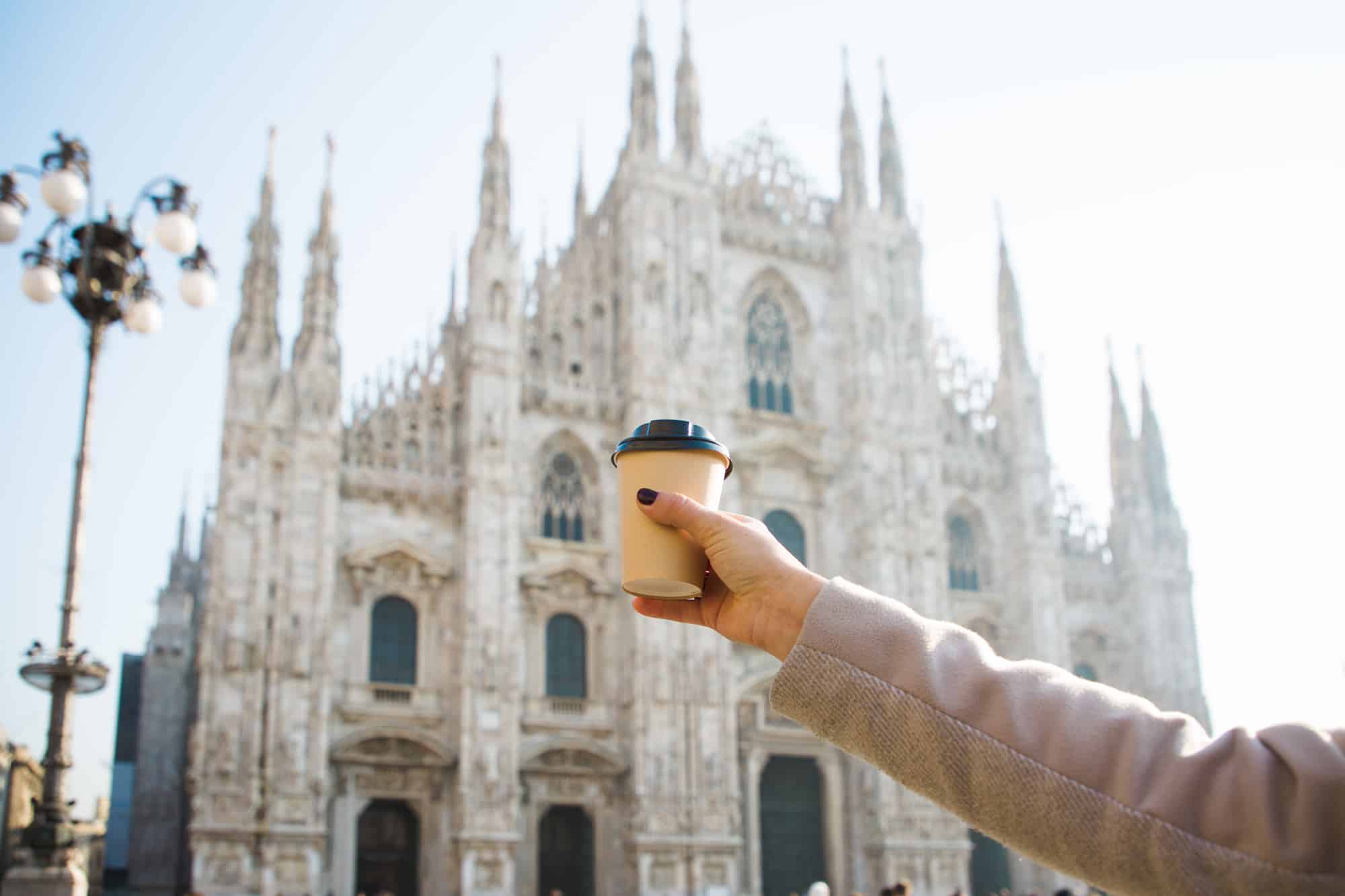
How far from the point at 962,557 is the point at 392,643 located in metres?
13.0

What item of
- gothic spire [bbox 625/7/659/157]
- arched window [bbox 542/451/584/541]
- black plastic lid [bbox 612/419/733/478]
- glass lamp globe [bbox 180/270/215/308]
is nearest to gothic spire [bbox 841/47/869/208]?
gothic spire [bbox 625/7/659/157]

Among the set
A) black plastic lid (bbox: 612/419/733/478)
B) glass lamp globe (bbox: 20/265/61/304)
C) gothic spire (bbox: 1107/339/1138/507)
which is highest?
gothic spire (bbox: 1107/339/1138/507)

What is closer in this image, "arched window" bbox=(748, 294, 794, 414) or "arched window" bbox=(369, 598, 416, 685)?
"arched window" bbox=(369, 598, 416, 685)

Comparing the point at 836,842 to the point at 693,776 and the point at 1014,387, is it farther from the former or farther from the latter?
the point at 1014,387

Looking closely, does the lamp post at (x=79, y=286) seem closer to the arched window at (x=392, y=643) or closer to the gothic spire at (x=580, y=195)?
the arched window at (x=392, y=643)

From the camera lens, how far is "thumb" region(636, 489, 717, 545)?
1.97m

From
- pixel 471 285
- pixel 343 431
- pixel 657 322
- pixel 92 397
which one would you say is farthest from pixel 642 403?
pixel 92 397

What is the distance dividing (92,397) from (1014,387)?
910 inches

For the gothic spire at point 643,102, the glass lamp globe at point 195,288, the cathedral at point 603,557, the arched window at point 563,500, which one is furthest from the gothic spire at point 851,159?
the glass lamp globe at point 195,288

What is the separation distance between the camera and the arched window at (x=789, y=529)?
26.1 metres

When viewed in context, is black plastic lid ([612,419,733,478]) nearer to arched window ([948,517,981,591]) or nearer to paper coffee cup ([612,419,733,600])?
paper coffee cup ([612,419,733,600])

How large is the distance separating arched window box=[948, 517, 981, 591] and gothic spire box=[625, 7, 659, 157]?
10621 millimetres

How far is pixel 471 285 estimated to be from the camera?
2405 cm

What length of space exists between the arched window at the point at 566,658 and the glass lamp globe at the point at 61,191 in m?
14.1
